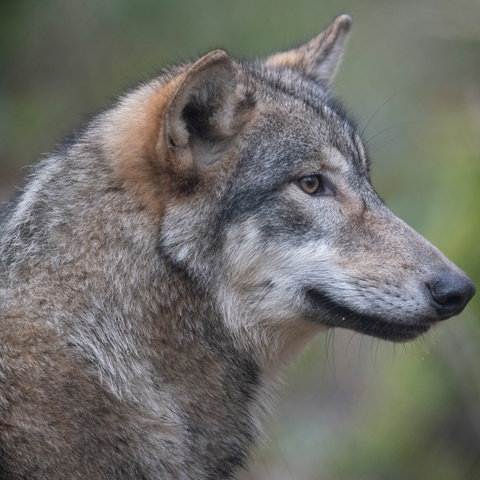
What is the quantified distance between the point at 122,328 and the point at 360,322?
1.04m

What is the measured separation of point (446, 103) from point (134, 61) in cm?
344

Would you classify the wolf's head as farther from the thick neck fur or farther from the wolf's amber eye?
the thick neck fur

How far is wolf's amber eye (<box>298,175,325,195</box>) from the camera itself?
4.86 meters

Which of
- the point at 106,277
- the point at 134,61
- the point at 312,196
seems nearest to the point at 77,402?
the point at 106,277

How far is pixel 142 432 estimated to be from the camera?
181 inches

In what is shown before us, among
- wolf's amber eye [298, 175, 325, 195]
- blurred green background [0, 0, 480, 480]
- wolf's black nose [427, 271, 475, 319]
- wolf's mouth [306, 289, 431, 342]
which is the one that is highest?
wolf's amber eye [298, 175, 325, 195]

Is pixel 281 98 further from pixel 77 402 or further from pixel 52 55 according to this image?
pixel 52 55

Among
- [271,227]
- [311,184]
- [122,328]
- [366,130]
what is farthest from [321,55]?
[366,130]

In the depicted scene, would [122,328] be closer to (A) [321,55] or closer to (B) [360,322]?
(B) [360,322]

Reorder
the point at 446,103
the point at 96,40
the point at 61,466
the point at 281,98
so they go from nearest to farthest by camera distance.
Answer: the point at 61,466 < the point at 281,98 < the point at 446,103 < the point at 96,40

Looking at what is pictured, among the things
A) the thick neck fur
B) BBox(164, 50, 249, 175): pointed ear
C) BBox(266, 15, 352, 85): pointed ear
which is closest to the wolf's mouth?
the thick neck fur

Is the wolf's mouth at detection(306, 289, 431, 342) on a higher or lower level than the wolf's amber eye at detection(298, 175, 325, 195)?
lower

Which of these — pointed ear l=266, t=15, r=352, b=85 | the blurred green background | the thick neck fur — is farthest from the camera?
the blurred green background

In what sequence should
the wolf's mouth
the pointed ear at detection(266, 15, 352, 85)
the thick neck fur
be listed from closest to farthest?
the thick neck fur
the wolf's mouth
the pointed ear at detection(266, 15, 352, 85)
